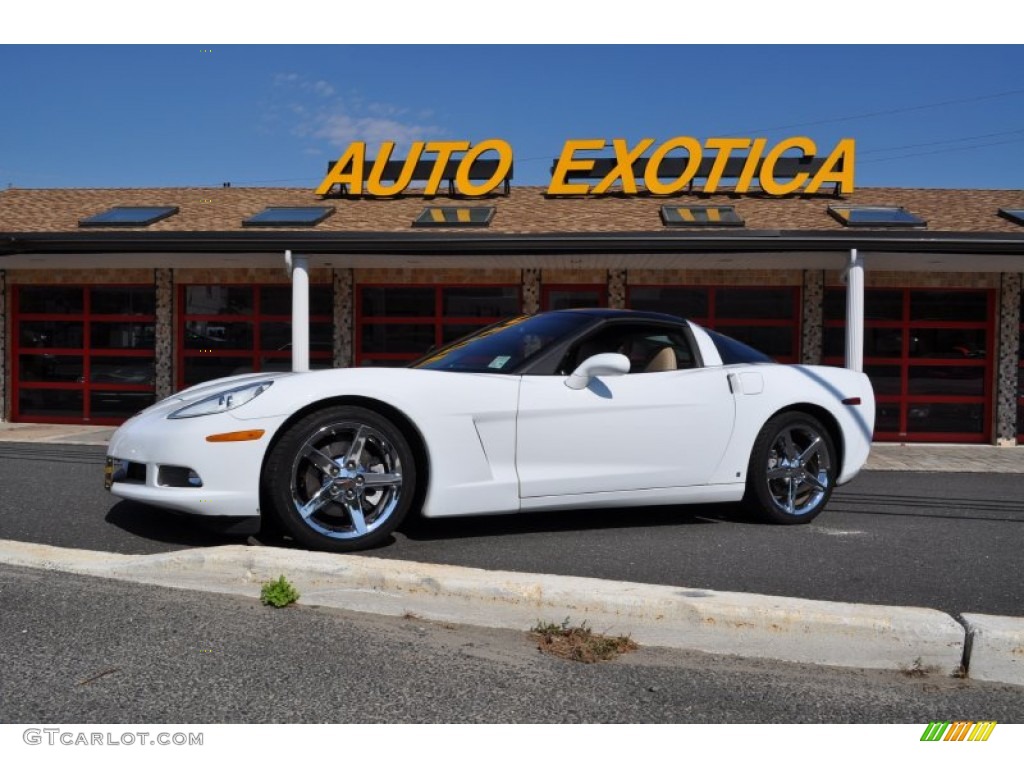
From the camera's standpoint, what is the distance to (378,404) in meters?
4.43

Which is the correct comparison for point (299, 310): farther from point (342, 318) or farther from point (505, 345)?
point (505, 345)

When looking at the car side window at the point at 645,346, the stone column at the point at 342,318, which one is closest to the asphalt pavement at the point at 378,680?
the car side window at the point at 645,346

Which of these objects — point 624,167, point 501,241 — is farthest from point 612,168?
point 501,241

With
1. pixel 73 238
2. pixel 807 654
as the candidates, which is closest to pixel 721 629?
pixel 807 654

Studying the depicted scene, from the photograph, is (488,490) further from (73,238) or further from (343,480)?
Result: (73,238)

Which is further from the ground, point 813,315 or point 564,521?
point 813,315

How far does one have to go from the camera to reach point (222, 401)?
4281 mm

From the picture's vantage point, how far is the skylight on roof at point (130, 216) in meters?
12.5

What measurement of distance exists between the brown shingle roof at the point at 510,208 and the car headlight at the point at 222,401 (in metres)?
7.12

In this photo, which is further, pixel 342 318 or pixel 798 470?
pixel 342 318

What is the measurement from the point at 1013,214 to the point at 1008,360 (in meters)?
2.07

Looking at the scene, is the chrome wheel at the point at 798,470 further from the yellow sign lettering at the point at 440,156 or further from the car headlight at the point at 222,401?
the yellow sign lettering at the point at 440,156

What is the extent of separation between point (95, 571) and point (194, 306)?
1016 cm
